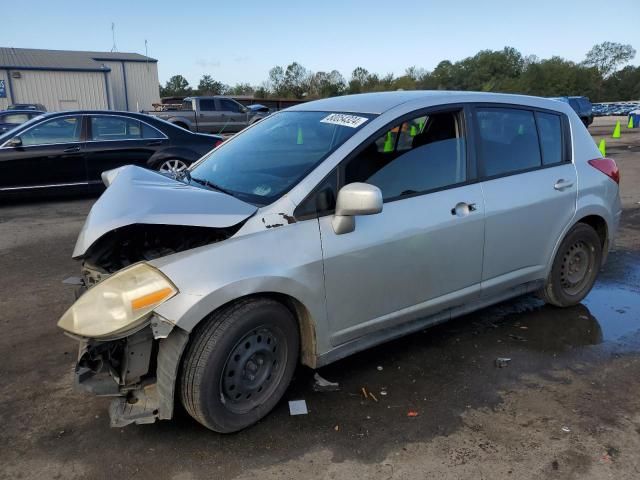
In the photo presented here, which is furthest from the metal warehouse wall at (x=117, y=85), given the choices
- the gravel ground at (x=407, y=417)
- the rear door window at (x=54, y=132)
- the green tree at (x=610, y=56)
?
the green tree at (x=610, y=56)

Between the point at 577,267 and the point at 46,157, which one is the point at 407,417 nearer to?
the point at 577,267

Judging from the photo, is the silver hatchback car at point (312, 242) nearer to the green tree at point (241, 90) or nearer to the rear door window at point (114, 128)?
the rear door window at point (114, 128)

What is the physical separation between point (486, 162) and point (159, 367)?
255cm

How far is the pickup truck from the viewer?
76.4 feet


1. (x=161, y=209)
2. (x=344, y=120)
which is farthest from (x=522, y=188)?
(x=161, y=209)

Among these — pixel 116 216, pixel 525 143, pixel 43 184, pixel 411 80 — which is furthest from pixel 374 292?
pixel 411 80

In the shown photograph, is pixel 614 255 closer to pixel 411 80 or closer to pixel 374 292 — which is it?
pixel 374 292

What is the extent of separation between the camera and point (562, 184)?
4.11 metres

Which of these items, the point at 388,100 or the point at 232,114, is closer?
the point at 388,100

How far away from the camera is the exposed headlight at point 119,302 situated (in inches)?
96.8

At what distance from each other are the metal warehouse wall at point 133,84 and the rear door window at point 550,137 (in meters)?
42.7

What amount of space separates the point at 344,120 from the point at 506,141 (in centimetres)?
133

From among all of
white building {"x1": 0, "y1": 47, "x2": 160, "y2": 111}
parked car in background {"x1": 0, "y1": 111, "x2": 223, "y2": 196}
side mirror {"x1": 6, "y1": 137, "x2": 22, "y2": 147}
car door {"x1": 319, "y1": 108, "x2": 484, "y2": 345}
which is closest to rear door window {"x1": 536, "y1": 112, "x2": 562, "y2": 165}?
car door {"x1": 319, "y1": 108, "x2": 484, "y2": 345}

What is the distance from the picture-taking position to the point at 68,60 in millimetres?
42656
